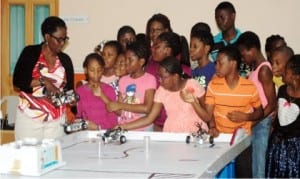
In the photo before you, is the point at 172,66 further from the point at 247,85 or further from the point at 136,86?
the point at 247,85

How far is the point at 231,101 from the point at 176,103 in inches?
15.2

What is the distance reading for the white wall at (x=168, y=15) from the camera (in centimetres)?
614

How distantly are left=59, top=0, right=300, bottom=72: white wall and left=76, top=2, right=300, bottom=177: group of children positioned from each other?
4.35 ft

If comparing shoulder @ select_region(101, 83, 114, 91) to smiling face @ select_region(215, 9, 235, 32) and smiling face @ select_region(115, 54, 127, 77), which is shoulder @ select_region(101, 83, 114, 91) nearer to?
smiling face @ select_region(115, 54, 127, 77)

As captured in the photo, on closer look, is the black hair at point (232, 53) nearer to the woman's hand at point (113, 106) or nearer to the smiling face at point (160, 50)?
the smiling face at point (160, 50)

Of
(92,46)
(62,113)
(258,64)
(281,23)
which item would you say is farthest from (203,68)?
Answer: (92,46)

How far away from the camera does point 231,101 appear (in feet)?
13.6

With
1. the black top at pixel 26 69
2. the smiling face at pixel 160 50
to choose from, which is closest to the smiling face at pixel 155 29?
the smiling face at pixel 160 50

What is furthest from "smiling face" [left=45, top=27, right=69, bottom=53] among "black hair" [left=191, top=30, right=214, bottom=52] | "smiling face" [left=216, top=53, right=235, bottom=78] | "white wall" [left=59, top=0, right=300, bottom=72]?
"white wall" [left=59, top=0, right=300, bottom=72]

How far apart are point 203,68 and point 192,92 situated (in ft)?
1.55

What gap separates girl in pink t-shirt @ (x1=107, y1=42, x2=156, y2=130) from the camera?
4.33 meters

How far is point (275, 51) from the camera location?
449 cm

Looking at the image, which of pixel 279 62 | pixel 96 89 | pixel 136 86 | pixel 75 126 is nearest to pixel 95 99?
pixel 96 89

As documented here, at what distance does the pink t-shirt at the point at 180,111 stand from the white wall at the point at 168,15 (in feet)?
7.41
